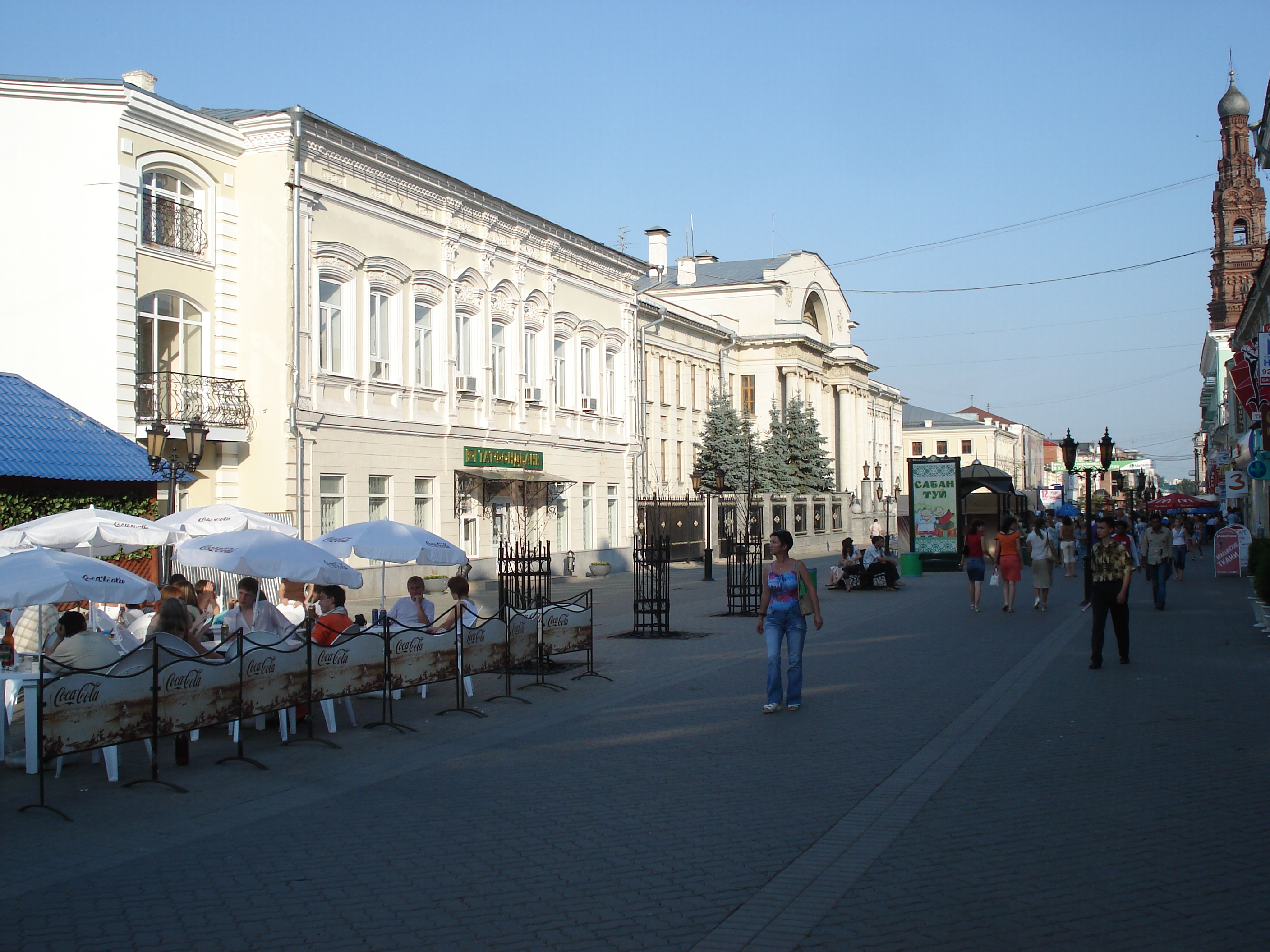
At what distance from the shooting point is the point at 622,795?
794cm

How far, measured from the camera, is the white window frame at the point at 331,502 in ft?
88.5

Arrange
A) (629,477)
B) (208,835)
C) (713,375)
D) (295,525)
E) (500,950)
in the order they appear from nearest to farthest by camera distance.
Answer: (500,950) < (208,835) < (295,525) < (629,477) < (713,375)

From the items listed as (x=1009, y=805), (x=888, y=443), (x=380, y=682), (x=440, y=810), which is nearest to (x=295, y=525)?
(x=380, y=682)

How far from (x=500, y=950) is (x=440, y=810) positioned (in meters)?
2.65

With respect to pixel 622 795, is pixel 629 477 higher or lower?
higher

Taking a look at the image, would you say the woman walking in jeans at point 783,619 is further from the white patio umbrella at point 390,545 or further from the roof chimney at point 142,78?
the roof chimney at point 142,78

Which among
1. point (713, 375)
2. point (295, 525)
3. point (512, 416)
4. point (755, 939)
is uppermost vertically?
point (713, 375)

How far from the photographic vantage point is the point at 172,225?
24.5m

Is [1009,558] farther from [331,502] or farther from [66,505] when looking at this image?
[66,505]

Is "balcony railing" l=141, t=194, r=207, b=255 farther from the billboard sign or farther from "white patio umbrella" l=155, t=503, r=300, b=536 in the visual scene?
the billboard sign

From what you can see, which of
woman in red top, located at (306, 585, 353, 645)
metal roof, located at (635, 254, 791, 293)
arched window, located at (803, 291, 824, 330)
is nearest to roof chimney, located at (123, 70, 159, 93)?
woman in red top, located at (306, 585, 353, 645)

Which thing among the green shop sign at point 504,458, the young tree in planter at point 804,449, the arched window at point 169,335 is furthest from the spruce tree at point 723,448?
the arched window at point 169,335

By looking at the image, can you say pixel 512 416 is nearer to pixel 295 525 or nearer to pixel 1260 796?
pixel 295 525

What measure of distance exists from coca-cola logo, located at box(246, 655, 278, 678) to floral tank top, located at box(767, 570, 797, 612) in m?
4.58
